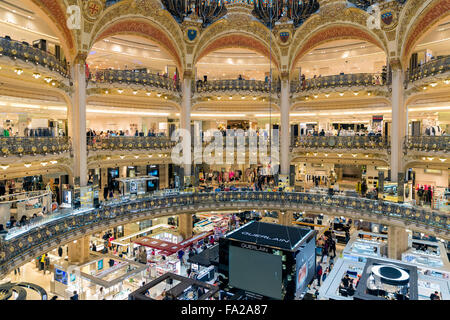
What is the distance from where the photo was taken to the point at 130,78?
69.0 feet

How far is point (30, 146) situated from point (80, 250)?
748 cm

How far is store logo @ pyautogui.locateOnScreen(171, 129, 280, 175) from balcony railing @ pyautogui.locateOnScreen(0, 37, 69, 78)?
34.9 feet

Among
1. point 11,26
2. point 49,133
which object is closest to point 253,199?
point 49,133

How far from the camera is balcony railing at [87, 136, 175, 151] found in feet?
65.7

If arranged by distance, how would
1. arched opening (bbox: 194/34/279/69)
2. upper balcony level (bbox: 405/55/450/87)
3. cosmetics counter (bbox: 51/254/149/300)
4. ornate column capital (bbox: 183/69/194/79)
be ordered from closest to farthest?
cosmetics counter (bbox: 51/254/149/300)
upper balcony level (bbox: 405/55/450/87)
ornate column capital (bbox: 183/69/194/79)
arched opening (bbox: 194/34/279/69)

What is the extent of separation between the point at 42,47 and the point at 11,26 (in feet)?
11.2

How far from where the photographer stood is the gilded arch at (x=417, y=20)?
1864 cm

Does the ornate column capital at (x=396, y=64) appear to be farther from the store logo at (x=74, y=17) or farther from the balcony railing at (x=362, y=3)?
the store logo at (x=74, y=17)

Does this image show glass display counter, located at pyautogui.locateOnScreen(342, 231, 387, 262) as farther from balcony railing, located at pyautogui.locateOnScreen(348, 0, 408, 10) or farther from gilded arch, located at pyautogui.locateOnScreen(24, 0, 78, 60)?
gilded arch, located at pyautogui.locateOnScreen(24, 0, 78, 60)

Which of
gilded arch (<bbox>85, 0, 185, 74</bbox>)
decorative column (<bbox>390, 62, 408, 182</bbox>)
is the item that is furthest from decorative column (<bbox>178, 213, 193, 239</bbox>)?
decorative column (<bbox>390, 62, 408, 182</bbox>)

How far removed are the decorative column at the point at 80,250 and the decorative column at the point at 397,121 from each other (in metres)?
20.5

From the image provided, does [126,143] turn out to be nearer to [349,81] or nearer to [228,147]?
[228,147]

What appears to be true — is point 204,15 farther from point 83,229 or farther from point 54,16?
point 83,229

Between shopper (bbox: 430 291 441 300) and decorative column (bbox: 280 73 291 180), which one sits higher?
decorative column (bbox: 280 73 291 180)
